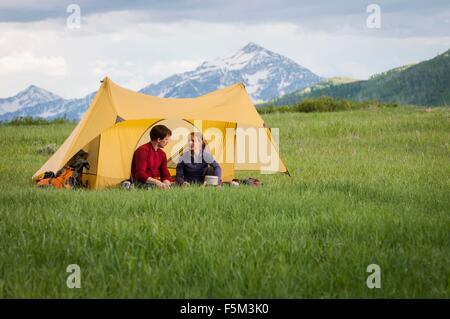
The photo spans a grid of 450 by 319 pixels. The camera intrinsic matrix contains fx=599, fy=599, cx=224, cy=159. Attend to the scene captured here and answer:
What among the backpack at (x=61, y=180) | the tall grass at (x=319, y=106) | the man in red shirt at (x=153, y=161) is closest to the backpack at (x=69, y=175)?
the backpack at (x=61, y=180)

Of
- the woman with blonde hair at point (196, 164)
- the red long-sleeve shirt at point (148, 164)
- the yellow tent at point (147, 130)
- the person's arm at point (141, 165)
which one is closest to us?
the person's arm at point (141, 165)

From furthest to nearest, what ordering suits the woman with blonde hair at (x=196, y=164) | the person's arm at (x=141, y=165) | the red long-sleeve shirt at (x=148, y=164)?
1. the woman with blonde hair at (x=196, y=164)
2. the red long-sleeve shirt at (x=148, y=164)
3. the person's arm at (x=141, y=165)

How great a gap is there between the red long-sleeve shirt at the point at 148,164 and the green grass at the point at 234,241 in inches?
79.9

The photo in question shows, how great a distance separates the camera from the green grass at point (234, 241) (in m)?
5.37

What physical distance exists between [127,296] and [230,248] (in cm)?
147

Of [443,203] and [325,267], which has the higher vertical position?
[443,203]

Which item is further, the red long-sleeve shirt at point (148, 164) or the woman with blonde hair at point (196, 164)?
the woman with blonde hair at point (196, 164)

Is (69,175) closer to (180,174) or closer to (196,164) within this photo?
(180,174)

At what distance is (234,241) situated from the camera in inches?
256

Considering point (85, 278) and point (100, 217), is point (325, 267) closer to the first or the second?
point (85, 278)

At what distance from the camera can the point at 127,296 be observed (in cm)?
515

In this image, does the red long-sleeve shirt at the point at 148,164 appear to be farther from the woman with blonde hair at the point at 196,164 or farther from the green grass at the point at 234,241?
the green grass at the point at 234,241

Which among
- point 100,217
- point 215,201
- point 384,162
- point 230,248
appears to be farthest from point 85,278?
point 384,162

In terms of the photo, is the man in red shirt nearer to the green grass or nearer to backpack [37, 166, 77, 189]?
backpack [37, 166, 77, 189]
